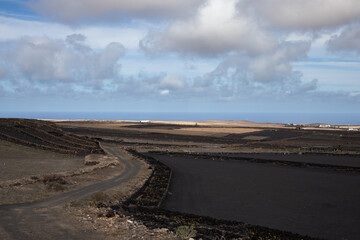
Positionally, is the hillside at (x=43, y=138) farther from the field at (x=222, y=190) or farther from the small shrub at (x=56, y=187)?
the small shrub at (x=56, y=187)

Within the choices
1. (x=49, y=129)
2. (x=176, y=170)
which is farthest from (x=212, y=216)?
Result: (x=49, y=129)

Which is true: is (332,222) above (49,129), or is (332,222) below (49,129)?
below

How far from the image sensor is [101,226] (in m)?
19.8

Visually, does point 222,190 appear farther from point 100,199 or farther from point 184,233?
point 184,233

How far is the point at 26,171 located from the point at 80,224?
23.6 metres

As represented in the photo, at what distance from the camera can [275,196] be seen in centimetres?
3244

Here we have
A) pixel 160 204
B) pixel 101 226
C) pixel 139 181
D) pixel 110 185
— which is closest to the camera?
pixel 101 226

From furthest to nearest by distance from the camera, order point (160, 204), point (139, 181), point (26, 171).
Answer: point (26, 171), point (139, 181), point (160, 204)

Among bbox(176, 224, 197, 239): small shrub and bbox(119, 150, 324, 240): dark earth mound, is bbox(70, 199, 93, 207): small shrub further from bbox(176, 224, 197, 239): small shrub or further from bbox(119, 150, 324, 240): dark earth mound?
bbox(176, 224, 197, 239): small shrub

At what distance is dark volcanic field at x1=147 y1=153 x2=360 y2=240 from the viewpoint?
2453 cm

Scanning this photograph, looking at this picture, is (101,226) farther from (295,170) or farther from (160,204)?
(295,170)

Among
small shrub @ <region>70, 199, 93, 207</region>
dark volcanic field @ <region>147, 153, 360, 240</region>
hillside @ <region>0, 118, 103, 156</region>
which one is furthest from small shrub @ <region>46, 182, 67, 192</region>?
hillside @ <region>0, 118, 103, 156</region>

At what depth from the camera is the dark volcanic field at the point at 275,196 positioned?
24.5 m

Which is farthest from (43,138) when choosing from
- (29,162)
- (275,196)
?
(275,196)
